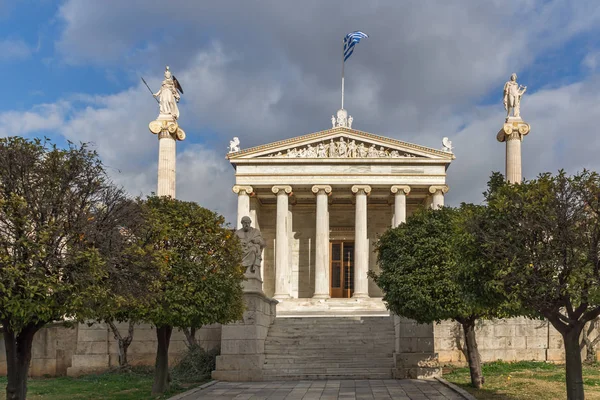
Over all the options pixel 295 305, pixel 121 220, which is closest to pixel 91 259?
pixel 121 220

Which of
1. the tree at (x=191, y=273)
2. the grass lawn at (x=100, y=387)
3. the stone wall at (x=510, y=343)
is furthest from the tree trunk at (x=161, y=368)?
the stone wall at (x=510, y=343)

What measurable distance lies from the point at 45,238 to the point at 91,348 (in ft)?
53.3

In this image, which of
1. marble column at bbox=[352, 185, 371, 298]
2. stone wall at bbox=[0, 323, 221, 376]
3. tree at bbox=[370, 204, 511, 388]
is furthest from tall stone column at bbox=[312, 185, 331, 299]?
tree at bbox=[370, 204, 511, 388]

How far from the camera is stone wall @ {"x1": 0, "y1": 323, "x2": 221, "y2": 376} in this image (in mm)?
27438

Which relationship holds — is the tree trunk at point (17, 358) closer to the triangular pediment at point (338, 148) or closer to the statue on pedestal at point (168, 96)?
the statue on pedestal at point (168, 96)

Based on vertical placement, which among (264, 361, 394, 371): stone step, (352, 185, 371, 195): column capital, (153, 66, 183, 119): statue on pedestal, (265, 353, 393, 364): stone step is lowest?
(264, 361, 394, 371): stone step

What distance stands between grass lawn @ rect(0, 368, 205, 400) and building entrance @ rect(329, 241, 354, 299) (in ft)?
73.3

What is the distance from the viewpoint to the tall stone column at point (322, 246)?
4278 centimetres

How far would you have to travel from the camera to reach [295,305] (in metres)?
41.5

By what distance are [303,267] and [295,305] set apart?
23.5 ft

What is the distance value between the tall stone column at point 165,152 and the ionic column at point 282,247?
27.0ft

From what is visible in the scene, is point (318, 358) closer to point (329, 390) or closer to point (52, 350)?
point (329, 390)

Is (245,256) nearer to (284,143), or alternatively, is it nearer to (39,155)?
(39,155)

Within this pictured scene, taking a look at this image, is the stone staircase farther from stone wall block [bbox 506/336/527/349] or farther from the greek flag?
the greek flag
